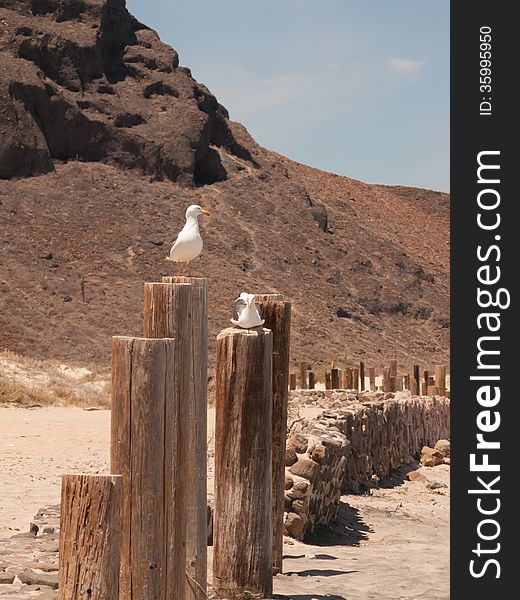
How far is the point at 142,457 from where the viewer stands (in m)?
5.20

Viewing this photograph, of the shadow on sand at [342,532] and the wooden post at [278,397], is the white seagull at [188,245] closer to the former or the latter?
the wooden post at [278,397]

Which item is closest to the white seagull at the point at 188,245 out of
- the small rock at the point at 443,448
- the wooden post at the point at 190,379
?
the wooden post at the point at 190,379

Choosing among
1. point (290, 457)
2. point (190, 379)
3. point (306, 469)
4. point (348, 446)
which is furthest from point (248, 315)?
point (348, 446)

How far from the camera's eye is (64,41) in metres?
43.4

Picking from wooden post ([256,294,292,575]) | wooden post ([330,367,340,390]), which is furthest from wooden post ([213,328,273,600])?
wooden post ([330,367,340,390])

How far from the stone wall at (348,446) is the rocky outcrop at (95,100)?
24.2 m

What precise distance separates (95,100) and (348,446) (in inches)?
1353

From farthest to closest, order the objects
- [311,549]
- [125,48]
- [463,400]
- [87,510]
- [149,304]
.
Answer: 1. [125,48]
2. [311,549]
3. [149,304]
4. [463,400]
5. [87,510]

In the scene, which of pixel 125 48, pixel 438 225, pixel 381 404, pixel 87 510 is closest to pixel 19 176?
pixel 125 48

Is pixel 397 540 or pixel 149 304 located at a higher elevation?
pixel 149 304

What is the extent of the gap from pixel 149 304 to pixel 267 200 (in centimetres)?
3971

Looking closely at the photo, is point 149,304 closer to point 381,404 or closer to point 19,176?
point 381,404

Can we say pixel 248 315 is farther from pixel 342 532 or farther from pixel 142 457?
pixel 342 532

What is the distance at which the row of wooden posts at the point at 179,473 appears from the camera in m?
4.79
